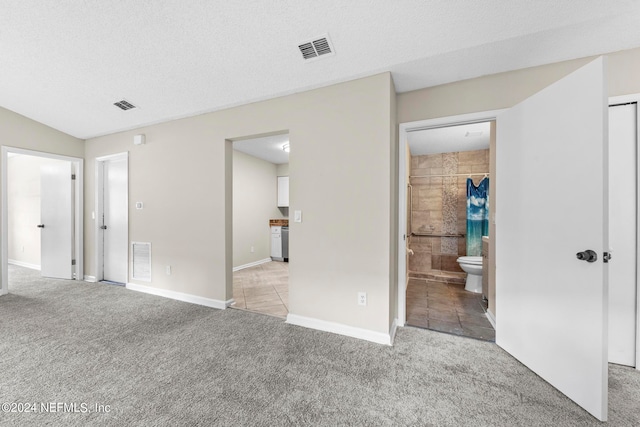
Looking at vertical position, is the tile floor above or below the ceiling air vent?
below

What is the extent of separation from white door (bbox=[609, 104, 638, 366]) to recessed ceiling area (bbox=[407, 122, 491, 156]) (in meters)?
1.30

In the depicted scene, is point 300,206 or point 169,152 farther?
point 169,152

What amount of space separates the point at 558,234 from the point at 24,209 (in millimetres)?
8725

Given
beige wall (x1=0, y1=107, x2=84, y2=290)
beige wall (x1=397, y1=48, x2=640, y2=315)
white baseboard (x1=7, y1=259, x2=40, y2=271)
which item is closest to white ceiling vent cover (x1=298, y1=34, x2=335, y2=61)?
beige wall (x1=397, y1=48, x2=640, y2=315)

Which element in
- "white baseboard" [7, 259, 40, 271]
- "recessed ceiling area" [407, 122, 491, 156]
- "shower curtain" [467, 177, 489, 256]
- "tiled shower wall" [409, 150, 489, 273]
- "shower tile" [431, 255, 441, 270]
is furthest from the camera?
"white baseboard" [7, 259, 40, 271]

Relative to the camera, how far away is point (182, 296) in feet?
10.8

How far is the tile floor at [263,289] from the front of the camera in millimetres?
3030

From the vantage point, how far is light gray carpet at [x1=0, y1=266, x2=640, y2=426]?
1.41 m

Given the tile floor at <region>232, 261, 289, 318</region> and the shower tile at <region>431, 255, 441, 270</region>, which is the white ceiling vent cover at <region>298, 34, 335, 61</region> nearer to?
the tile floor at <region>232, 261, 289, 318</region>

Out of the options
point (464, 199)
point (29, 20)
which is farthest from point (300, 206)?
point (464, 199)

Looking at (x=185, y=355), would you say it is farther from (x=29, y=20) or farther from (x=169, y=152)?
(x=29, y=20)

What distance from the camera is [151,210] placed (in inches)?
140

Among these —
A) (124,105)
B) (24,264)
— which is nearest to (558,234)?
(124,105)

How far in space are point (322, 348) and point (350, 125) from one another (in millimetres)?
2002
